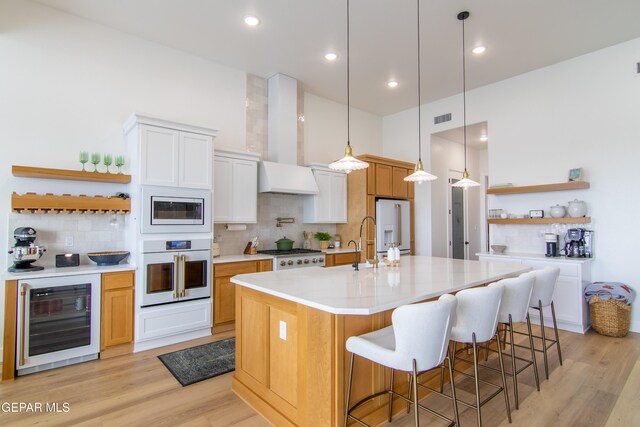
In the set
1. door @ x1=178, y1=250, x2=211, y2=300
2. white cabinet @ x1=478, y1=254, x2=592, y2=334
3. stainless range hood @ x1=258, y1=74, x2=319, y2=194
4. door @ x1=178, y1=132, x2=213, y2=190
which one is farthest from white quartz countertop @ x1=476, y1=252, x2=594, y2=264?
door @ x1=178, y1=132, x2=213, y2=190

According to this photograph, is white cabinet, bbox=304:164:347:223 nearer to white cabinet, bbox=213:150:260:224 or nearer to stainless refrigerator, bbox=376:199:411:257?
stainless refrigerator, bbox=376:199:411:257

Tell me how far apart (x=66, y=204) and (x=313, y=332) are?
2935 mm

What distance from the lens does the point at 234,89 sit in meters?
4.87

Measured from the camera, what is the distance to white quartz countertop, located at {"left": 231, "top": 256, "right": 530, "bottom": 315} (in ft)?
6.31

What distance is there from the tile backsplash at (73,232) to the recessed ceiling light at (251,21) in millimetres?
2566

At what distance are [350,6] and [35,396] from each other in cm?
443

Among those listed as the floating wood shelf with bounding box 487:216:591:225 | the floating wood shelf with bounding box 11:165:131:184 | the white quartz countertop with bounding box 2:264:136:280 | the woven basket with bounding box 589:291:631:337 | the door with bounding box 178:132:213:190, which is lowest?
the woven basket with bounding box 589:291:631:337

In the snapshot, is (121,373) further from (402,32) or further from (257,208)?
(402,32)

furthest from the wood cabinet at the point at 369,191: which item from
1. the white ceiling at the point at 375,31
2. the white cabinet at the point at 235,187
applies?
the white cabinet at the point at 235,187

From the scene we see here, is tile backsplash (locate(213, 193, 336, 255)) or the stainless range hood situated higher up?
the stainless range hood

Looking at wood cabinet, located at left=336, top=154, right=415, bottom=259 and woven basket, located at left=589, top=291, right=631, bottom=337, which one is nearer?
woven basket, located at left=589, top=291, right=631, bottom=337

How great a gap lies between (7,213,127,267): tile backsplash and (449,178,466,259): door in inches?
223

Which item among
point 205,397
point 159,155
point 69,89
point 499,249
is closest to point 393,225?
point 499,249

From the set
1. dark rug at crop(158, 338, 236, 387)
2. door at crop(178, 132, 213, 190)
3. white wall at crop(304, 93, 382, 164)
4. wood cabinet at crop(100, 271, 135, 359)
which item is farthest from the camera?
white wall at crop(304, 93, 382, 164)
